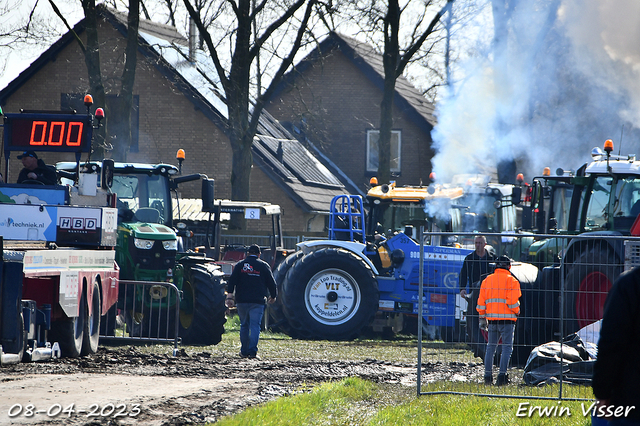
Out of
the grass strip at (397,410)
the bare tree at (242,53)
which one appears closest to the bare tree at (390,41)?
the bare tree at (242,53)

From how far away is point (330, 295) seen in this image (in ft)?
51.2

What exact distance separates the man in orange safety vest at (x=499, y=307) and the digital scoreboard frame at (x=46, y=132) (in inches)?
212

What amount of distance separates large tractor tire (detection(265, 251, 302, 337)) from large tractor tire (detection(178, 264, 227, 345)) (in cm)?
215

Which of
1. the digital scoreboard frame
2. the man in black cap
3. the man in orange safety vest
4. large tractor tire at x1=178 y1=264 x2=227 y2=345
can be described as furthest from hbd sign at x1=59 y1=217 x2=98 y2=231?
the man in orange safety vest

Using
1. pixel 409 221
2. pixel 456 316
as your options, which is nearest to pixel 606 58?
pixel 409 221

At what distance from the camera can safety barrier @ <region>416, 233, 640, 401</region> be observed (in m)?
9.14

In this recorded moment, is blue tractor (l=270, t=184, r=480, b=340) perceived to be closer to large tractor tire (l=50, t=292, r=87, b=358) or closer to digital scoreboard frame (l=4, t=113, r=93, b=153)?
large tractor tire (l=50, t=292, r=87, b=358)

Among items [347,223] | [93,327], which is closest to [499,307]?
[93,327]

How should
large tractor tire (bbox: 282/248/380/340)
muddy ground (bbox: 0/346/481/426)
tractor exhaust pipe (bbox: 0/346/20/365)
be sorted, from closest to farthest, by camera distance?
1. muddy ground (bbox: 0/346/481/426)
2. tractor exhaust pipe (bbox: 0/346/20/365)
3. large tractor tire (bbox: 282/248/380/340)

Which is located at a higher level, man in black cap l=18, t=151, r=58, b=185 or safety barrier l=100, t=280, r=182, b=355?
man in black cap l=18, t=151, r=58, b=185

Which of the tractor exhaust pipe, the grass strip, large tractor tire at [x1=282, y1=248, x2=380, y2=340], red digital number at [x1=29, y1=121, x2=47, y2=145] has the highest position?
red digital number at [x1=29, y1=121, x2=47, y2=145]

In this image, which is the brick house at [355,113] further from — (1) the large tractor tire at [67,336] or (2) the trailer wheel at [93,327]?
(1) the large tractor tire at [67,336]

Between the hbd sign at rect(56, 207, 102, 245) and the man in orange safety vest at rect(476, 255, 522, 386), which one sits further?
the hbd sign at rect(56, 207, 102, 245)

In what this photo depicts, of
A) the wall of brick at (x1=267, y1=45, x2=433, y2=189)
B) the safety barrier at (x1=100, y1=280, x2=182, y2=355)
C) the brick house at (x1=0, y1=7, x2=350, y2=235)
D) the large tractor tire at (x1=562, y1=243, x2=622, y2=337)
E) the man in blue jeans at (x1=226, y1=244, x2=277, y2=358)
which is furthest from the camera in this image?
the wall of brick at (x1=267, y1=45, x2=433, y2=189)
